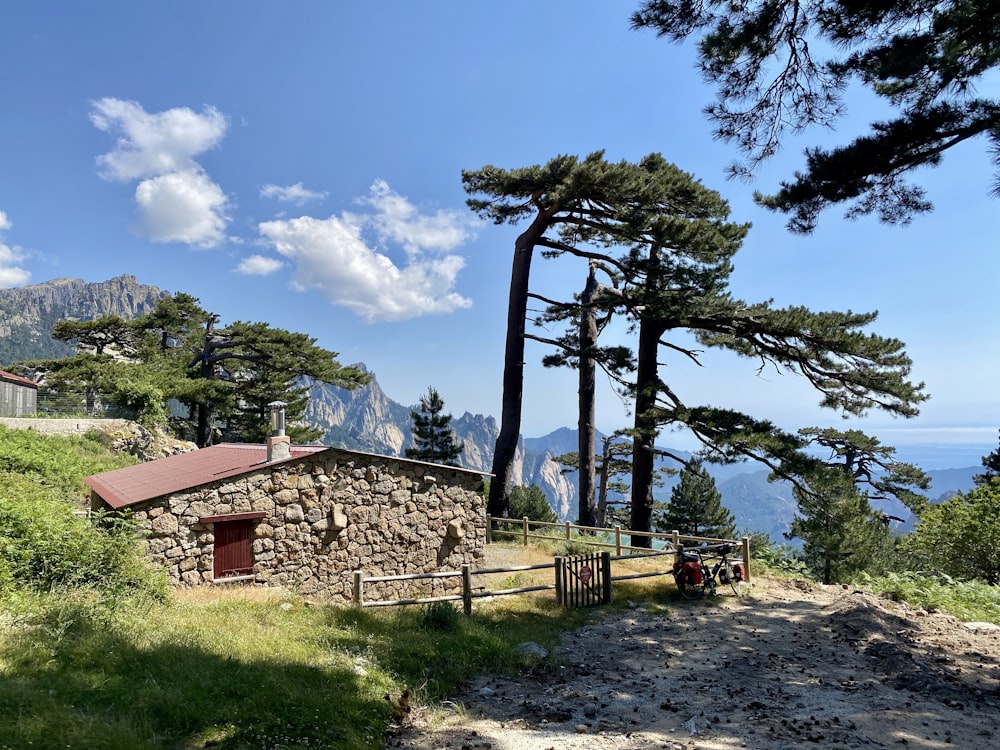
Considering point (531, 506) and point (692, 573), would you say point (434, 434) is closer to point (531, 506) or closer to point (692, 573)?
point (531, 506)

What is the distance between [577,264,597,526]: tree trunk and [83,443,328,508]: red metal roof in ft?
37.9

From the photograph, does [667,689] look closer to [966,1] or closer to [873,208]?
Result: [873,208]

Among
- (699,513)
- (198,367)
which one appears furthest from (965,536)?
(198,367)

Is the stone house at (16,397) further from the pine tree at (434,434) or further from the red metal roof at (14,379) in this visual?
the pine tree at (434,434)

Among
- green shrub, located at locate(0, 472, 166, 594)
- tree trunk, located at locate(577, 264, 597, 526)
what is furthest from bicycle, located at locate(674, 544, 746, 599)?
green shrub, located at locate(0, 472, 166, 594)

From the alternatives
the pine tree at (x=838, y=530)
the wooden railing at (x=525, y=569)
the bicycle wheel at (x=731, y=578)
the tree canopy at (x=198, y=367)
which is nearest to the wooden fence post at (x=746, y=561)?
the wooden railing at (x=525, y=569)

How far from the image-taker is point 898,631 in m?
10.8

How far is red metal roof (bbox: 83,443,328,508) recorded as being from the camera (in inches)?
457

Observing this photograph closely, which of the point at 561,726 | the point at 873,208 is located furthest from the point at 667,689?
the point at 873,208

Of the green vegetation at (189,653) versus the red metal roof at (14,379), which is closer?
the green vegetation at (189,653)

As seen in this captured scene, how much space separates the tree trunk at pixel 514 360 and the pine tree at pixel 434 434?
22.6 metres

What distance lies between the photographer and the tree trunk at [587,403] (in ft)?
72.9

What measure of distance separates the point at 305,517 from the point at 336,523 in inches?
27.6

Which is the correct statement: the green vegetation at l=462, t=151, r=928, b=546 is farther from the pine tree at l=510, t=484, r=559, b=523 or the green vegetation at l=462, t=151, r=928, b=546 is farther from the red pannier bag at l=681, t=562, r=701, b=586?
the pine tree at l=510, t=484, r=559, b=523
